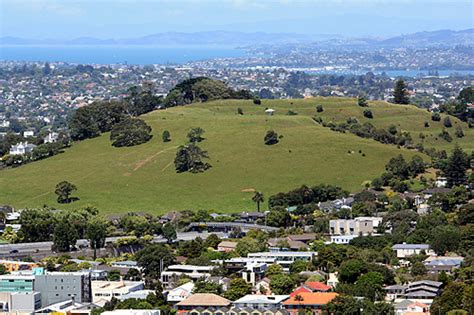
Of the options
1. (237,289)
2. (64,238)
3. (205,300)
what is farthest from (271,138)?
(205,300)

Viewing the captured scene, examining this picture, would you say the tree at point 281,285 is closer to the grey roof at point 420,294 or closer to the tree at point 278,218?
the grey roof at point 420,294

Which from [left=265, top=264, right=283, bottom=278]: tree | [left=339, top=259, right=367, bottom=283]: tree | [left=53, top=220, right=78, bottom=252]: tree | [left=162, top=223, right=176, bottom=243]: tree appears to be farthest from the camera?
[left=162, top=223, right=176, bottom=243]: tree

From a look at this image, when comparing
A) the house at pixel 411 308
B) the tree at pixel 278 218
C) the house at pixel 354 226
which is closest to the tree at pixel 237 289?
the house at pixel 411 308

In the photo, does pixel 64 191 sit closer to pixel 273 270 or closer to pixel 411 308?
pixel 273 270

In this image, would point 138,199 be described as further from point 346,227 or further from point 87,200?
point 346,227

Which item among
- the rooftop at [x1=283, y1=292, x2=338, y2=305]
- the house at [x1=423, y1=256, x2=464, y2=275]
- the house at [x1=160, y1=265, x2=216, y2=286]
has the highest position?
the rooftop at [x1=283, y1=292, x2=338, y2=305]

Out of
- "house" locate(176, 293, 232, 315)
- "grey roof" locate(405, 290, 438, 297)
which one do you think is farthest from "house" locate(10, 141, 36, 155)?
"grey roof" locate(405, 290, 438, 297)

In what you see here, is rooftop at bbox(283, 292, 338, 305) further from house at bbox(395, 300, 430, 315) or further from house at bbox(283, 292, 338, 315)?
house at bbox(395, 300, 430, 315)

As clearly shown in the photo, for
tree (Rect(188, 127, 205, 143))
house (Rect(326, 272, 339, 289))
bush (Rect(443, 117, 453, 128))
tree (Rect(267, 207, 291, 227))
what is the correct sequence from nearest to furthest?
house (Rect(326, 272, 339, 289))
tree (Rect(267, 207, 291, 227))
tree (Rect(188, 127, 205, 143))
bush (Rect(443, 117, 453, 128))
